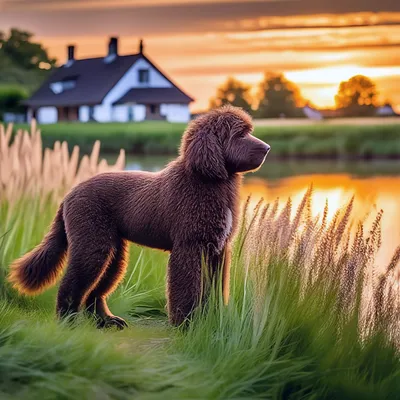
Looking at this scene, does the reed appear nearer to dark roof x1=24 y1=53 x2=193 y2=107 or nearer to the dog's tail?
the dog's tail

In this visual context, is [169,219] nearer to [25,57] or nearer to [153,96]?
[153,96]

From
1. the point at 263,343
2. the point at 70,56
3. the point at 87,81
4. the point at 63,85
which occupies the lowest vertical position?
the point at 263,343

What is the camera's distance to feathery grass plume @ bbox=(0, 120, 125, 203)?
6891 millimetres

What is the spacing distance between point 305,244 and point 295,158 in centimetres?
2684

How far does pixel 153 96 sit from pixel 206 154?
3893cm

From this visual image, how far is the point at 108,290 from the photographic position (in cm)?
504

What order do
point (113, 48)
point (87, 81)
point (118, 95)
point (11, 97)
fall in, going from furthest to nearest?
1. point (11, 97)
2. point (87, 81)
3. point (113, 48)
4. point (118, 95)

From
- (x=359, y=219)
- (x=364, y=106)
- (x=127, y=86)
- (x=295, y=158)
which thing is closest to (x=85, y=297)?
(x=359, y=219)

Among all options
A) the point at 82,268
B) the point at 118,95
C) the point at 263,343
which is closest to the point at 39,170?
the point at 82,268

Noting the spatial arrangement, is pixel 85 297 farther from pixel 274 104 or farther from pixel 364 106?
pixel 274 104

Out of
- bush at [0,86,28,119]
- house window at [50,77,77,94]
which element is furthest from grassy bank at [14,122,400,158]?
bush at [0,86,28,119]

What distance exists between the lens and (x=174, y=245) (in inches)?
177

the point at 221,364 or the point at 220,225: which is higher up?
the point at 220,225

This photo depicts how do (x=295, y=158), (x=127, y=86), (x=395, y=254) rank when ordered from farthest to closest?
(x=127, y=86) < (x=295, y=158) < (x=395, y=254)
